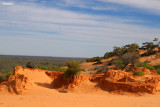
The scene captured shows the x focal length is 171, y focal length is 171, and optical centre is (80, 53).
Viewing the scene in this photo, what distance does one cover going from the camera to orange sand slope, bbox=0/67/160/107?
10.8 meters

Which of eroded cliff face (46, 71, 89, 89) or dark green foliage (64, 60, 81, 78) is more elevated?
dark green foliage (64, 60, 81, 78)

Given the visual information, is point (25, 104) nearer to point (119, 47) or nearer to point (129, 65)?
point (129, 65)

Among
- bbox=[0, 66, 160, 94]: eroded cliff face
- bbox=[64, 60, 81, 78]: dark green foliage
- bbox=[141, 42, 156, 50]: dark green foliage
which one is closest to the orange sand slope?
bbox=[0, 66, 160, 94]: eroded cliff face

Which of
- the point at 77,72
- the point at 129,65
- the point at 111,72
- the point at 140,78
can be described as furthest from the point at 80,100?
the point at 129,65

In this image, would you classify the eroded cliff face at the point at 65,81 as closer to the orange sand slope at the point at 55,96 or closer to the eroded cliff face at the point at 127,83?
the orange sand slope at the point at 55,96

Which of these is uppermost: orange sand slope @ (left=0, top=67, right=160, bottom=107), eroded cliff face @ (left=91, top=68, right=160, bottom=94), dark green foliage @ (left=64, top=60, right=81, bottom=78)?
dark green foliage @ (left=64, top=60, right=81, bottom=78)

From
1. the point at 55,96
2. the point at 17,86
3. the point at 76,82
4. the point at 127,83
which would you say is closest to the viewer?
the point at 55,96

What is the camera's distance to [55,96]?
12.6 m

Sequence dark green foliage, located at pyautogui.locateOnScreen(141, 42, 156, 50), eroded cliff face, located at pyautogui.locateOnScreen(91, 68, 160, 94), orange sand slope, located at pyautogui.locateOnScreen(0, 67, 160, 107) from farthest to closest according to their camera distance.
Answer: dark green foliage, located at pyautogui.locateOnScreen(141, 42, 156, 50)
eroded cliff face, located at pyautogui.locateOnScreen(91, 68, 160, 94)
orange sand slope, located at pyautogui.locateOnScreen(0, 67, 160, 107)

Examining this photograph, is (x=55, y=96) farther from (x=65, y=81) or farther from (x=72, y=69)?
(x=65, y=81)

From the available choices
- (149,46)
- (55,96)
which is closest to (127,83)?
(55,96)

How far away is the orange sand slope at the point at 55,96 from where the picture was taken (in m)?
10.8

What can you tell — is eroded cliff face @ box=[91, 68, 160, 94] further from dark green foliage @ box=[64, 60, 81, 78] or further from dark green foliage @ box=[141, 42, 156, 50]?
dark green foliage @ box=[141, 42, 156, 50]

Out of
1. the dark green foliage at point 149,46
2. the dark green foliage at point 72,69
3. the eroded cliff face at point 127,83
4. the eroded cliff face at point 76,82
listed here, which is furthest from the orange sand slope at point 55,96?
the dark green foliage at point 149,46
